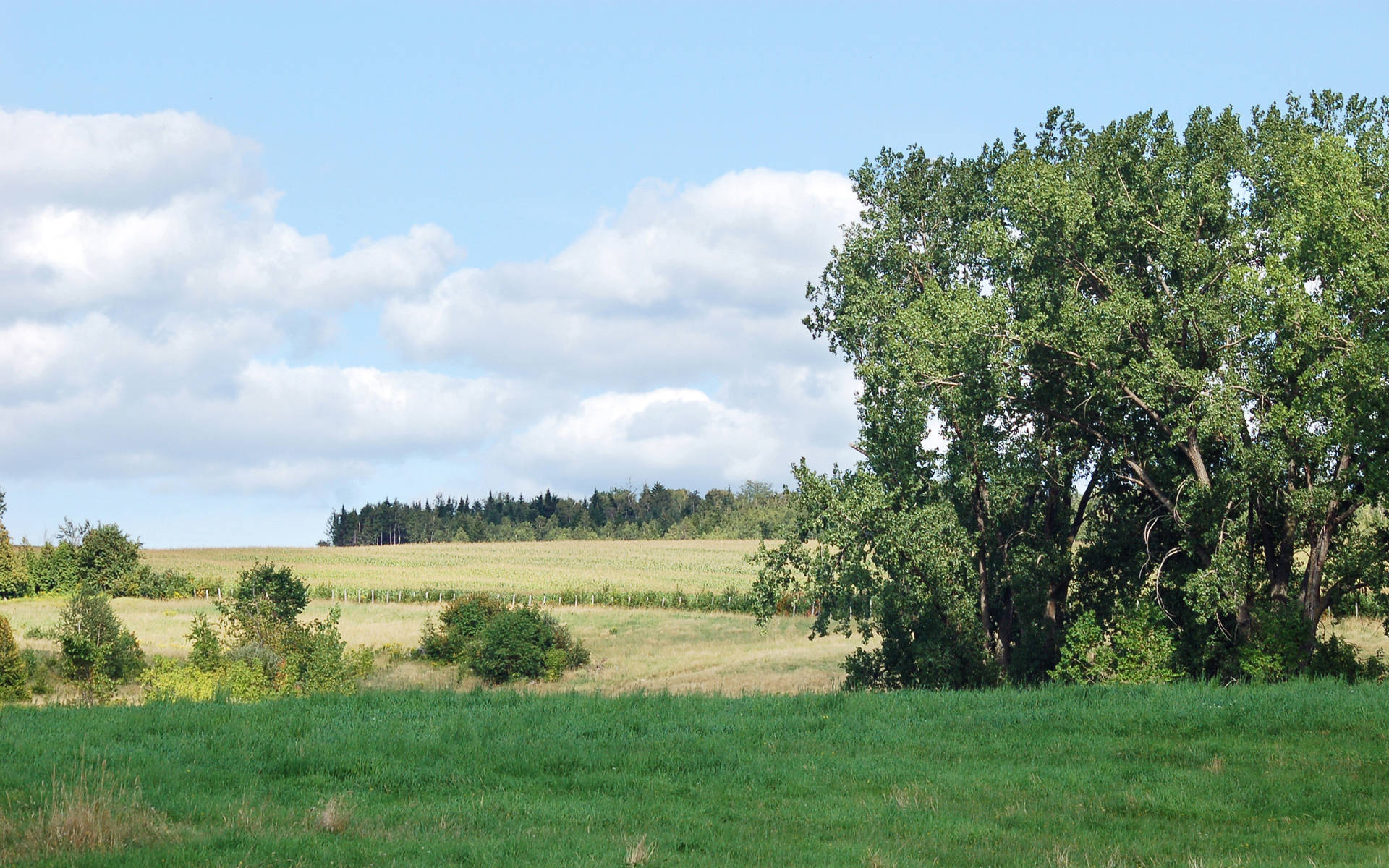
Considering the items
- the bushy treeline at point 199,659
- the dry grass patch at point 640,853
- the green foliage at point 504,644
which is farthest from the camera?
the green foliage at point 504,644

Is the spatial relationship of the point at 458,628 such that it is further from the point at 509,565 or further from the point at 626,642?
the point at 509,565

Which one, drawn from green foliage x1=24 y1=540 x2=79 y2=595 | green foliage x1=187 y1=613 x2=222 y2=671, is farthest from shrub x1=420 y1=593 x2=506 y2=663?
green foliage x1=24 y1=540 x2=79 y2=595

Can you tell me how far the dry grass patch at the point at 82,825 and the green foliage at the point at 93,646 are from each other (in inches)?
1415

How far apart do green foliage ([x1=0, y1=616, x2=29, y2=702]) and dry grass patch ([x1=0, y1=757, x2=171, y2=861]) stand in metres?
36.4

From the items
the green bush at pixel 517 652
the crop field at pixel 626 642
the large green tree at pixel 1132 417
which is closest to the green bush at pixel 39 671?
the crop field at pixel 626 642

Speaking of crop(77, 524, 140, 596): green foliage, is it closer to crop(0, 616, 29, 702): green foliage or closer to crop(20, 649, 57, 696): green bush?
crop(20, 649, 57, 696): green bush

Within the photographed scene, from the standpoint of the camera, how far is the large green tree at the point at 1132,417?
24250 mm

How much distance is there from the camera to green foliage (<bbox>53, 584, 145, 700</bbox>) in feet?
144

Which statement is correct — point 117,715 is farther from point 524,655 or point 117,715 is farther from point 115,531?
point 115,531

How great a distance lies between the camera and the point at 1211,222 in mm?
27266

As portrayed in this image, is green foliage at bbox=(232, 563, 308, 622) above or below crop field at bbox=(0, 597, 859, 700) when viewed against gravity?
above

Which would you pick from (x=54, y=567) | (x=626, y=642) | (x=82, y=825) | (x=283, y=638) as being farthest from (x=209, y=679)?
(x=54, y=567)

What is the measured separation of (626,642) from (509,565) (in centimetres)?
5803

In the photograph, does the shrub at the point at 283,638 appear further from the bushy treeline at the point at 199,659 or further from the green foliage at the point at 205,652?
the green foliage at the point at 205,652
